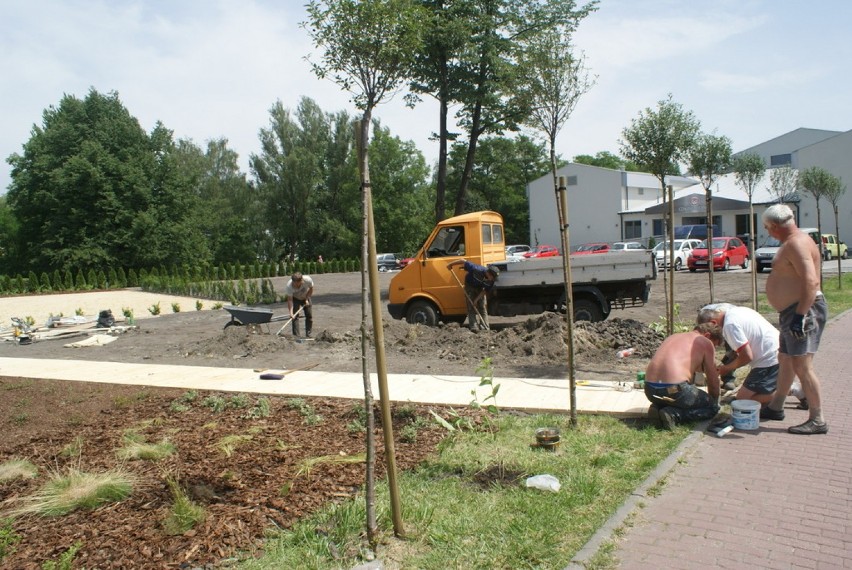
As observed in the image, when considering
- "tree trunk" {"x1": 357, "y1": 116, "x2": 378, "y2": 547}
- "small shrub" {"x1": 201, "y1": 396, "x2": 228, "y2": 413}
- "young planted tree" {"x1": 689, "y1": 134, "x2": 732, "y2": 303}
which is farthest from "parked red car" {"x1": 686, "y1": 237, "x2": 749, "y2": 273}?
"tree trunk" {"x1": 357, "y1": 116, "x2": 378, "y2": 547}

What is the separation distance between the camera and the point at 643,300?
12789mm

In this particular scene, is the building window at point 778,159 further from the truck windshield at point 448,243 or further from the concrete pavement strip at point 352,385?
the concrete pavement strip at point 352,385

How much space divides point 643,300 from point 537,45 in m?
5.24

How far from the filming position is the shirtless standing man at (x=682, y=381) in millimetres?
6125

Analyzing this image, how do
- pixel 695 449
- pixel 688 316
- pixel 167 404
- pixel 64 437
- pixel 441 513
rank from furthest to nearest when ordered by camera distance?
pixel 688 316 < pixel 167 404 < pixel 64 437 < pixel 695 449 < pixel 441 513

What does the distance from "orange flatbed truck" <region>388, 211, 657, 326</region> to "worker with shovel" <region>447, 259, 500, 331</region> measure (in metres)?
0.33

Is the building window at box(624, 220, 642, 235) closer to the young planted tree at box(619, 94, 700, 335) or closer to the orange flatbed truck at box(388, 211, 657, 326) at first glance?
the young planted tree at box(619, 94, 700, 335)

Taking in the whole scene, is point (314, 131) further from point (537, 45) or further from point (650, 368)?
point (650, 368)

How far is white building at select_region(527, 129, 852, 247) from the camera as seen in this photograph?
148ft

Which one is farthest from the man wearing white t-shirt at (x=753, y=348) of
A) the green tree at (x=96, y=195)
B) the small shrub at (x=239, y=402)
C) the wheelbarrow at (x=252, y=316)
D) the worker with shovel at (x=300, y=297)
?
the green tree at (x=96, y=195)

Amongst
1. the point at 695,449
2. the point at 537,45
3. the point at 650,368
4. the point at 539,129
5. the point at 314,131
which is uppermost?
the point at 314,131

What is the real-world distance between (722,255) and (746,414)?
28.1m

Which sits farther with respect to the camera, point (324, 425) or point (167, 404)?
point (167, 404)

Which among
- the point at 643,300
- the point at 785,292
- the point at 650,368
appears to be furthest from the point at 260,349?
the point at 785,292
